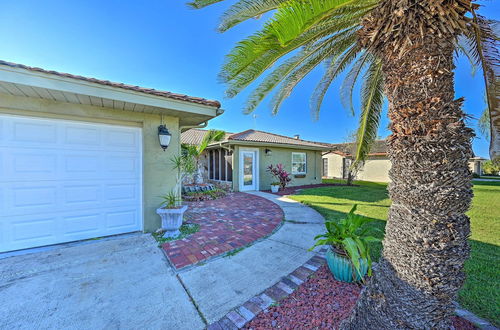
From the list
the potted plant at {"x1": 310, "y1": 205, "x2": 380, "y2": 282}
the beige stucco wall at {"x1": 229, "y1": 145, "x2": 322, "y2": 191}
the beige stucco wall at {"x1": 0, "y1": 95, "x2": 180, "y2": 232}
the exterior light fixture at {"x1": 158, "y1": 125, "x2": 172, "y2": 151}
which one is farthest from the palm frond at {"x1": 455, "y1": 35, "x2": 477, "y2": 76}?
the beige stucco wall at {"x1": 229, "y1": 145, "x2": 322, "y2": 191}

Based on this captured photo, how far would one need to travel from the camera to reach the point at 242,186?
37.3ft

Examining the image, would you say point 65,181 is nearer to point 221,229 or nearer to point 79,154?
point 79,154

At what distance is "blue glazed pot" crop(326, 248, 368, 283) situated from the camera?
2640 mm

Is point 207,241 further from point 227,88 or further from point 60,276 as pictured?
point 227,88

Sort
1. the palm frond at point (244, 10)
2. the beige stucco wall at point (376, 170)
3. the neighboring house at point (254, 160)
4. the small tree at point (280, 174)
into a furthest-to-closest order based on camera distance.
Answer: the beige stucco wall at point (376, 170), the small tree at point (280, 174), the neighboring house at point (254, 160), the palm frond at point (244, 10)

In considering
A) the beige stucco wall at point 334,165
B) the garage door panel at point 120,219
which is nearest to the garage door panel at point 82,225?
the garage door panel at point 120,219

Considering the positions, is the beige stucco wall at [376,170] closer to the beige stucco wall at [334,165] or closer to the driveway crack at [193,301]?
the beige stucco wall at [334,165]

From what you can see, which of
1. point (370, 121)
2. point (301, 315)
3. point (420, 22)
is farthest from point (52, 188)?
point (370, 121)

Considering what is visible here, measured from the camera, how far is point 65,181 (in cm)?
402

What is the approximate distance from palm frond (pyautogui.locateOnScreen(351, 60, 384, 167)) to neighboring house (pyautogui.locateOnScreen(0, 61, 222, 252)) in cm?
343

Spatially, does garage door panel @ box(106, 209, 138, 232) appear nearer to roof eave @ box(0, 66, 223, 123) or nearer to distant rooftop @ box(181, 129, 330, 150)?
roof eave @ box(0, 66, 223, 123)

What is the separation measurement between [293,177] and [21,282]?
1278 cm

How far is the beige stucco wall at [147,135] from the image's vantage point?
3.83 m

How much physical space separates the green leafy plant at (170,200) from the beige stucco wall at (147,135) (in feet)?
0.39
